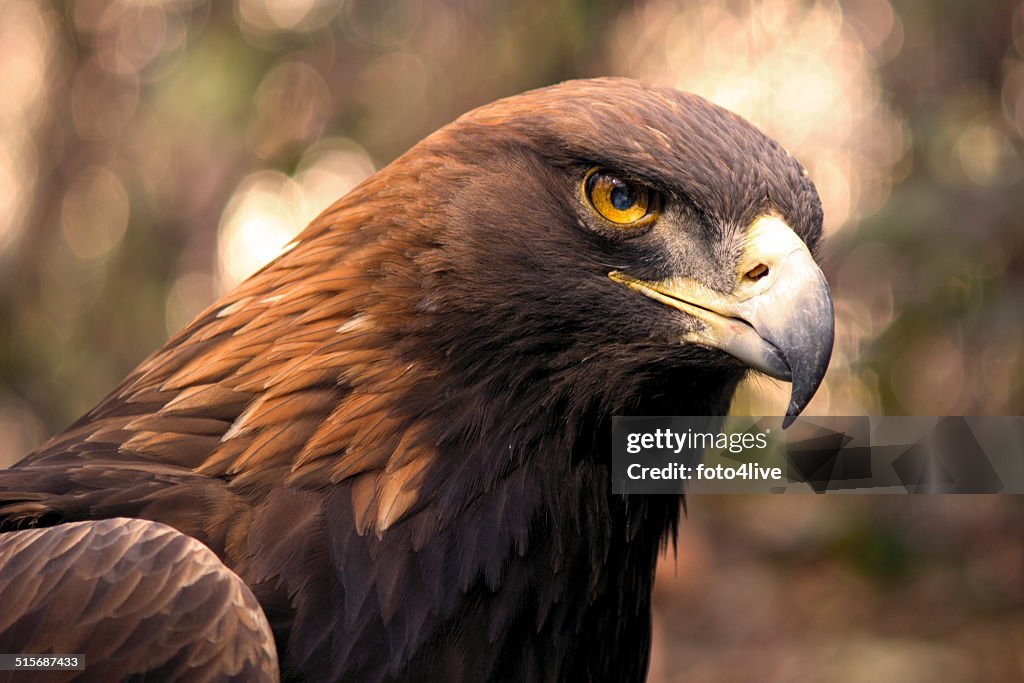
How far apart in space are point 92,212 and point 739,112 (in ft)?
12.9

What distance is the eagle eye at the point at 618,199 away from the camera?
2.24m

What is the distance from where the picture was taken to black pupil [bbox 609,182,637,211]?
2248 millimetres

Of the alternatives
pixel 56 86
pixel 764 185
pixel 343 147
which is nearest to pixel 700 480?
pixel 764 185

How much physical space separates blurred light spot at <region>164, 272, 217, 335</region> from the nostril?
15.8 ft

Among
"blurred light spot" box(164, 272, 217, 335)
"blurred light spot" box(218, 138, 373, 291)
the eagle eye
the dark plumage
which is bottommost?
the dark plumage

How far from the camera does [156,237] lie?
6.47 meters

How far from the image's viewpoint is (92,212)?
278 inches

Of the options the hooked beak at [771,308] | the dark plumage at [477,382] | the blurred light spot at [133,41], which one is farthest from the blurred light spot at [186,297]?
the hooked beak at [771,308]

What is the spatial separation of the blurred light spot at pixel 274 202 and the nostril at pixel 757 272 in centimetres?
442

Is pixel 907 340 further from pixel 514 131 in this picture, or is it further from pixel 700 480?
pixel 514 131

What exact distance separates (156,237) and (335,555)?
4.84 m

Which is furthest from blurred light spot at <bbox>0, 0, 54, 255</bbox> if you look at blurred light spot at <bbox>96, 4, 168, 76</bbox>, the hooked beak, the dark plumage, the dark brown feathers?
the hooked beak

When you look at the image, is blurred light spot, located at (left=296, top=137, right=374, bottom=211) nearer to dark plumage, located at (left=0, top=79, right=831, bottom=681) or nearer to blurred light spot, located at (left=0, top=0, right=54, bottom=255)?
blurred light spot, located at (left=0, top=0, right=54, bottom=255)

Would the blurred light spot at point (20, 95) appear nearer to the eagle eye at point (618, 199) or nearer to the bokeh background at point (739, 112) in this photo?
the bokeh background at point (739, 112)
